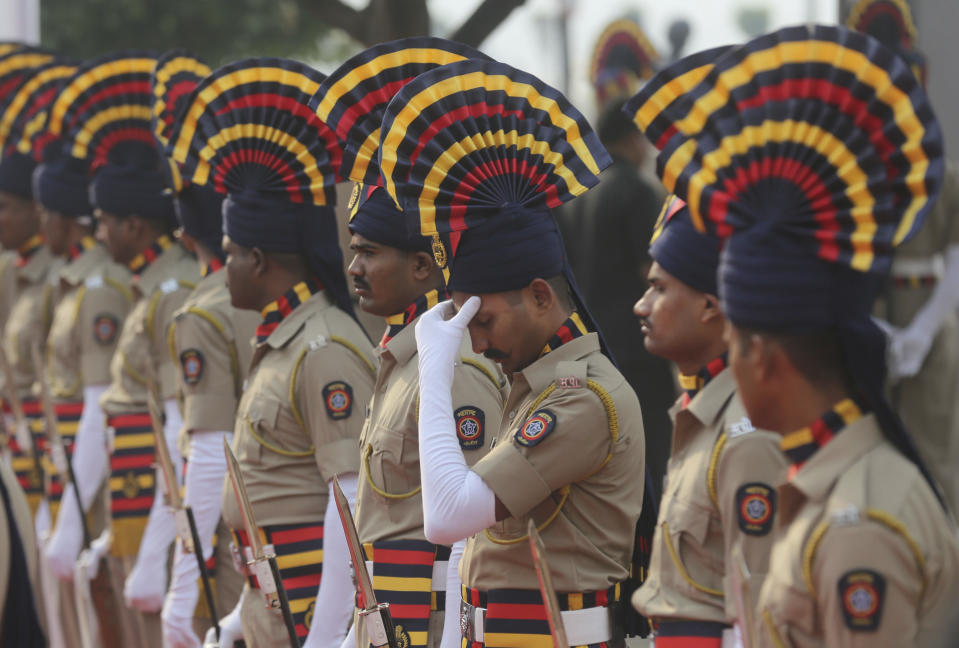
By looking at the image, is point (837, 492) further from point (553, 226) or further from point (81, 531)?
point (81, 531)

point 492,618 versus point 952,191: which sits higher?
point 952,191

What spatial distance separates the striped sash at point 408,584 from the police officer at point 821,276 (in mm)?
1512

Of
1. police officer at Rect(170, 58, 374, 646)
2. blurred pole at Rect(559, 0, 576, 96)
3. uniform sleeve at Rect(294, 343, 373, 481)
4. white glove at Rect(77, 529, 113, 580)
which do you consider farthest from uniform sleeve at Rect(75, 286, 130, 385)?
blurred pole at Rect(559, 0, 576, 96)

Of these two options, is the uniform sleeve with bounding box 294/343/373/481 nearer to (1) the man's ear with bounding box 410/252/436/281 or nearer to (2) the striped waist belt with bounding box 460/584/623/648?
(1) the man's ear with bounding box 410/252/436/281

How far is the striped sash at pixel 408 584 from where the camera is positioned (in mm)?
4062

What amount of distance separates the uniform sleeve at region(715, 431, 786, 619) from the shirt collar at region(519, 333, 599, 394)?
57cm

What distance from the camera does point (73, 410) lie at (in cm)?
739

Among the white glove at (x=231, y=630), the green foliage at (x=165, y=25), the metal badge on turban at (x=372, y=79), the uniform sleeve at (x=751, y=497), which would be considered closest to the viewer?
the uniform sleeve at (x=751, y=497)

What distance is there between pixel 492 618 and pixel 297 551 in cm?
130

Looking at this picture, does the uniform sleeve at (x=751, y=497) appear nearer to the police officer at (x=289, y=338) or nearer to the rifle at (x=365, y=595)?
the rifle at (x=365, y=595)

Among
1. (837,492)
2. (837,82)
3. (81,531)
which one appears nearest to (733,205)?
(837,82)

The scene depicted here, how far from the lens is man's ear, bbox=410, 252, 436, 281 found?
4.38 metres

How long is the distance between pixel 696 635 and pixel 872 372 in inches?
33.5

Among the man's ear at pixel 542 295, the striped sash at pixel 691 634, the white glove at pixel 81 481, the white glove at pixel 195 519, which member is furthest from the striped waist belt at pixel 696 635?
the white glove at pixel 81 481
